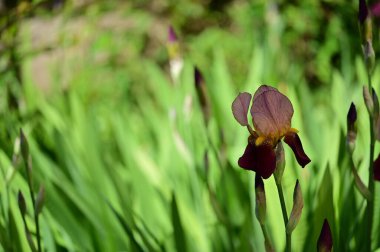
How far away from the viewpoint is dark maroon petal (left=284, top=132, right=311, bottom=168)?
612mm

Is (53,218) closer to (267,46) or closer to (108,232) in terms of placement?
(108,232)

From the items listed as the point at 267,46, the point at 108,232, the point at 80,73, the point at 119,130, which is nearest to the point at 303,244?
the point at 108,232

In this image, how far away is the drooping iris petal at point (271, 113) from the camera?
0.63 m

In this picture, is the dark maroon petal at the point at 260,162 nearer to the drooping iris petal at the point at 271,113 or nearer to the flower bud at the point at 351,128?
the drooping iris petal at the point at 271,113

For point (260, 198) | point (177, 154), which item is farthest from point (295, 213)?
point (177, 154)

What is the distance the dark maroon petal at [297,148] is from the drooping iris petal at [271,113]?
0.01 m

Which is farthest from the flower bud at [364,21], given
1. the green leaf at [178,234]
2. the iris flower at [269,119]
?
the green leaf at [178,234]

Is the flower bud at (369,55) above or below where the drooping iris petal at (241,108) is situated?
above

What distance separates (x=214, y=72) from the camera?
193cm

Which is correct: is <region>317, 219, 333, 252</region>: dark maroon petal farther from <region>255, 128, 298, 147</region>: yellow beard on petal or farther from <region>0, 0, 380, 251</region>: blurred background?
<region>0, 0, 380, 251</region>: blurred background

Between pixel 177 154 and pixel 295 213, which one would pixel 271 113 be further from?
pixel 177 154

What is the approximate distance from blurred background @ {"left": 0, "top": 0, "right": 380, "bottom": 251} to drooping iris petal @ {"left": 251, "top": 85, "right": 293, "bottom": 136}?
33 centimetres

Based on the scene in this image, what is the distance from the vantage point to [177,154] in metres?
1.58

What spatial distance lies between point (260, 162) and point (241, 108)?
0.06 meters
